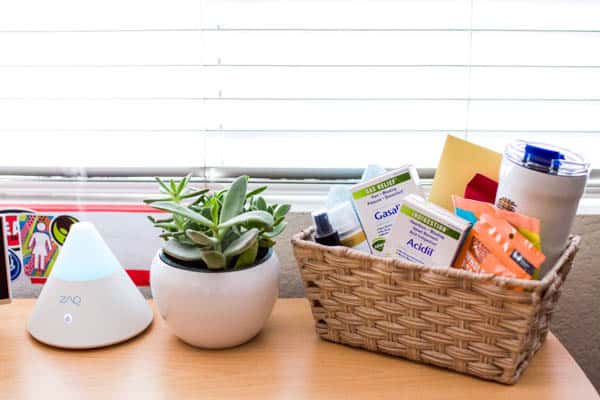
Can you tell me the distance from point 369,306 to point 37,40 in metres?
0.63

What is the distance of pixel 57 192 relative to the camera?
3.24ft

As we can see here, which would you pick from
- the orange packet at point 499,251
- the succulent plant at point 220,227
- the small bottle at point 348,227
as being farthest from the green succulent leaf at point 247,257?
the orange packet at point 499,251

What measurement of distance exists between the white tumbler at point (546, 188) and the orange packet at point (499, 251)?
4 centimetres

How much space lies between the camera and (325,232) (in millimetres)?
761

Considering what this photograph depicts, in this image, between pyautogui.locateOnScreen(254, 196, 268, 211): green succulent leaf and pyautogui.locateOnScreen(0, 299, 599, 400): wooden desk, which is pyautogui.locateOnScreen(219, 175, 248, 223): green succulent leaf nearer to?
pyautogui.locateOnScreen(254, 196, 268, 211): green succulent leaf

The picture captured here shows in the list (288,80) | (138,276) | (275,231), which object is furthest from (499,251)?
(138,276)

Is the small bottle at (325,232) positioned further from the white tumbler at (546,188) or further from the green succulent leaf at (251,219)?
the white tumbler at (546,188)

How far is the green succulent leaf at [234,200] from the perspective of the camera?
75cm

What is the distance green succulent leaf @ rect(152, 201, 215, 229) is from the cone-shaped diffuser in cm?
12

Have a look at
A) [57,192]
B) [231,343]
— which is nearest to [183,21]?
[57,192]

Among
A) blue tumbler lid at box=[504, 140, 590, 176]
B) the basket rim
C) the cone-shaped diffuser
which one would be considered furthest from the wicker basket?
the cone-shaped diffuser

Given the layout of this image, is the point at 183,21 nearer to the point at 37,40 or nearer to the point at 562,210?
the point at 37,40

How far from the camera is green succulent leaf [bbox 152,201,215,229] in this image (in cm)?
71

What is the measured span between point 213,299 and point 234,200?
12cm
